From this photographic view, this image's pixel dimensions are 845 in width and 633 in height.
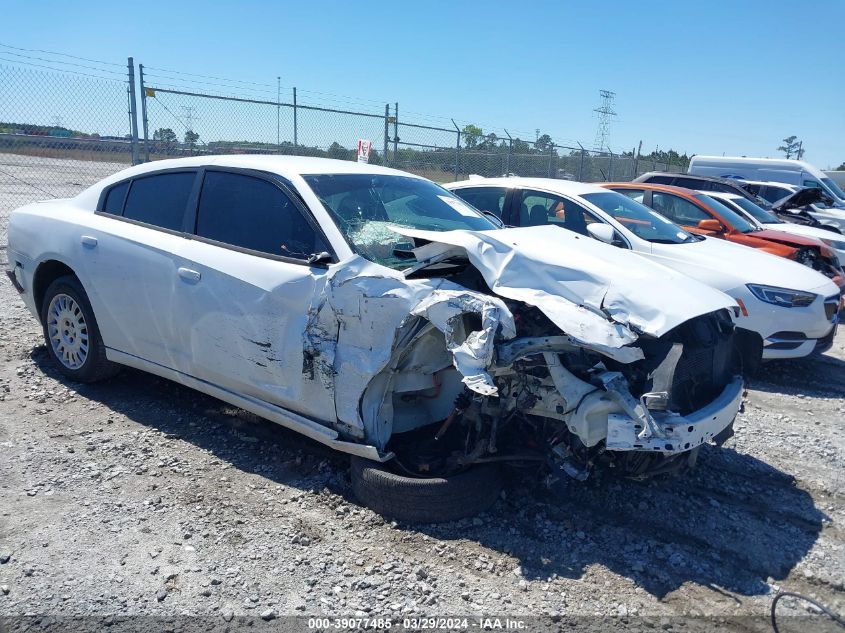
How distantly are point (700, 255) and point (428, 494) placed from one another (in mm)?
4403

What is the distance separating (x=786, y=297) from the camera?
609cm

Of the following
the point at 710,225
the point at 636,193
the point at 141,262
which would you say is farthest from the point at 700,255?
the point at 141,262

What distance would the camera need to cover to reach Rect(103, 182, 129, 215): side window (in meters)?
4.81

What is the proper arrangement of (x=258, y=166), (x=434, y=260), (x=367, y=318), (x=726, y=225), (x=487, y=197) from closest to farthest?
(x=367, y=318)
(x=434, y=260)
(x=258, y=166)
(x=487, y=197)
(x=726, y=225)

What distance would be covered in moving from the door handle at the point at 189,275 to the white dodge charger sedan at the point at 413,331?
0.06 ft

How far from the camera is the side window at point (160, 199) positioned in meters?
4.45

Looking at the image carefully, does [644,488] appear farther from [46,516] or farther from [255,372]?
[46,516]

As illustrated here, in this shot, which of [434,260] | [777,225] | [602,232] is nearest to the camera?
[434,260]

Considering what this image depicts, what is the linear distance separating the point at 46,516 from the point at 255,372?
124 cm

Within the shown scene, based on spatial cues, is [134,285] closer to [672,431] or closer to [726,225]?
[672,431]

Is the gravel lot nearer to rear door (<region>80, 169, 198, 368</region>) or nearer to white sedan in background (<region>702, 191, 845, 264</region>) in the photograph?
rear door (<region>80, 169, 198, 368</region>)

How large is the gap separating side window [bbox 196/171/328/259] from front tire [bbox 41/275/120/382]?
1.23 m

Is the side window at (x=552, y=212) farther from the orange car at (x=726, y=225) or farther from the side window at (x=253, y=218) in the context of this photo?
the side window at (x=253, y=218)

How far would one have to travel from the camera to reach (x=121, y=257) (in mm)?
4461
